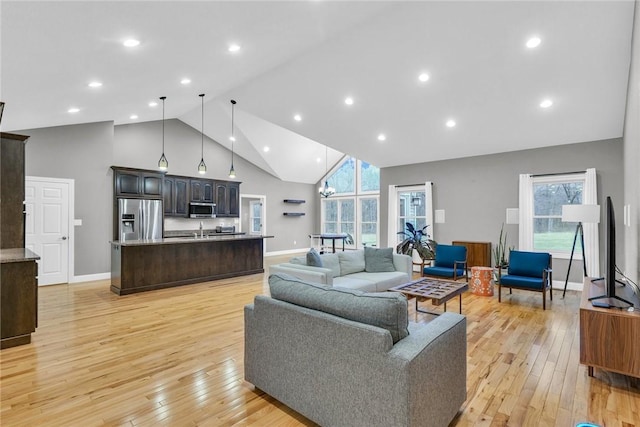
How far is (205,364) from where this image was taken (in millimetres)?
2898

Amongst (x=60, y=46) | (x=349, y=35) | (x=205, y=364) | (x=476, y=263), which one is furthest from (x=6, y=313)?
(x=476, y=263)

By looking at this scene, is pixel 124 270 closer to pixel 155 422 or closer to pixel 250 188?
pixel 155 422

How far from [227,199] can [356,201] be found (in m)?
4.40

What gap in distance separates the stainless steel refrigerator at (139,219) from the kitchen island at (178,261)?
4.22ft

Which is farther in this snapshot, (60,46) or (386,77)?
(386,77)

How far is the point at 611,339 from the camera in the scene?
2529mm

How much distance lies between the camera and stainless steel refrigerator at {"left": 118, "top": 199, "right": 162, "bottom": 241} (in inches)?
277

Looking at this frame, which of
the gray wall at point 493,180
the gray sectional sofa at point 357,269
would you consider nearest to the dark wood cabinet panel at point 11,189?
the gray sectional sofa at point 357,269

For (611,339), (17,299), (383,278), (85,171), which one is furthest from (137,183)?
(611,339)

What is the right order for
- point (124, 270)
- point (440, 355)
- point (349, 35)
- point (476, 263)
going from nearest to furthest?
point (440, 355) < point (349, 35) < point (124, 270) < point (476, 263)

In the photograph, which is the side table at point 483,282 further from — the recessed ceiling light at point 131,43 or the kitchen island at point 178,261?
the recessed ceiling light at point 131,43

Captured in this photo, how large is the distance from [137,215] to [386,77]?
19.7 ft

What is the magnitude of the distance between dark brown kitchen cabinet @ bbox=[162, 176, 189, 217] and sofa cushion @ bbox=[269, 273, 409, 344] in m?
6.86

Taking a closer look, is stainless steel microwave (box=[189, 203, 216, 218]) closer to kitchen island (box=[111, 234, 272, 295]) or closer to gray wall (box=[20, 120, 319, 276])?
gray wall (box=[20, 120, 319, 276])
